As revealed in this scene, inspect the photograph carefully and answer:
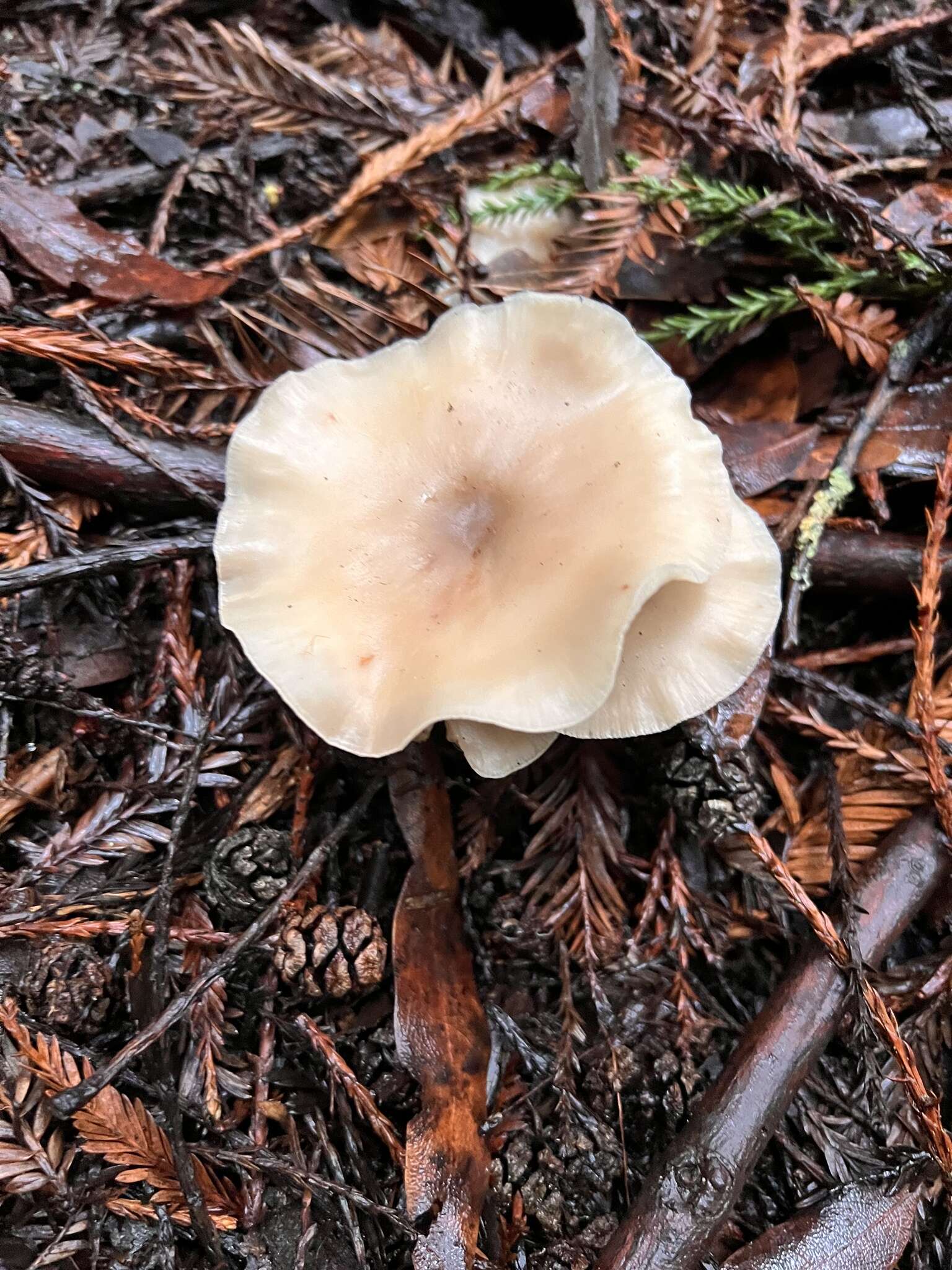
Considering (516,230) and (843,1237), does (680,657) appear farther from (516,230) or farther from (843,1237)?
(516,230)

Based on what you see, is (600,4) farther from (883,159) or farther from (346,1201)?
(346,1201)

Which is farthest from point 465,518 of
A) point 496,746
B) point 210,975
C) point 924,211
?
point 924,211

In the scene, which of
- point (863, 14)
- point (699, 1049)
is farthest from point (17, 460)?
point (863, 14)

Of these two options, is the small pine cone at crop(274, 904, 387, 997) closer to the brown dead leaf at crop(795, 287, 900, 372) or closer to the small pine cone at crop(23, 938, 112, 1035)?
the small pine cone at crop(23, 938, 112, 1035)

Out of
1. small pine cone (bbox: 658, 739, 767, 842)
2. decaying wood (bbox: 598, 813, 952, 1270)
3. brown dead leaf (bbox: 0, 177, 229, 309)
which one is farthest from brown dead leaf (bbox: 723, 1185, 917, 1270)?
brown dead leaf (bbox: 0, 177, 229, 309)

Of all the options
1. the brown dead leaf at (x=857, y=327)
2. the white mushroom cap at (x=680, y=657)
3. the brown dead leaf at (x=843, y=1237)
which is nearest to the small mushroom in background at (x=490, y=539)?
the white mushroom cap at (x=680, y=657)
